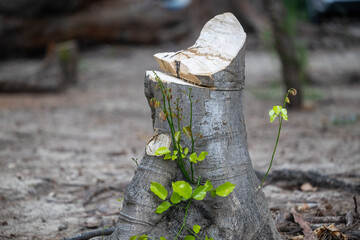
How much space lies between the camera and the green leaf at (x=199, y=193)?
1917 millimetres

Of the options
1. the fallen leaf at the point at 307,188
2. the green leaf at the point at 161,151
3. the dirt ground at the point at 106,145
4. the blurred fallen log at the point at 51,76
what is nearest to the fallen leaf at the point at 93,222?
the dirt ground at the point at 106,145

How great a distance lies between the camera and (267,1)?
664 cm

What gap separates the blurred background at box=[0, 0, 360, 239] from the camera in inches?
130

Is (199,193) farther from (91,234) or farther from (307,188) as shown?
(307,188)

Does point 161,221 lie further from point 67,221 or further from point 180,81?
point 67,221

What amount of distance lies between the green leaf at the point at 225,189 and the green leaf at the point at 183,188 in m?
0.13

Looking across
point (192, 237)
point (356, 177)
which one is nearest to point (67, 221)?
point (192, 237)

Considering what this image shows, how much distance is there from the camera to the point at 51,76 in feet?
27.3

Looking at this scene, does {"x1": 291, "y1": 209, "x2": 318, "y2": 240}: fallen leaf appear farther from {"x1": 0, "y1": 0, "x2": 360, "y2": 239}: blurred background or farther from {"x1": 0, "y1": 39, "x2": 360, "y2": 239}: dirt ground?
{"x1": 0, "y1": 0, "x2": 360, "y2": 239}: blurred background

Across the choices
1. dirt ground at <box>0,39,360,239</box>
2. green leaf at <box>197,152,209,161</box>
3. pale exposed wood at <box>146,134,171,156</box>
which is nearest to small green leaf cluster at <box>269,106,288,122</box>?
green leaf at <box>197,152,209,161</box>

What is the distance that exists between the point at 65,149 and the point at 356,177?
9.32 ft

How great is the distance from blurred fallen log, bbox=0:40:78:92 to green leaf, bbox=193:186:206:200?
264 inches

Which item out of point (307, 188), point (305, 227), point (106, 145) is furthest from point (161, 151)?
point (106, 145)

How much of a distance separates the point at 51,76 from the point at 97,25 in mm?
3957
